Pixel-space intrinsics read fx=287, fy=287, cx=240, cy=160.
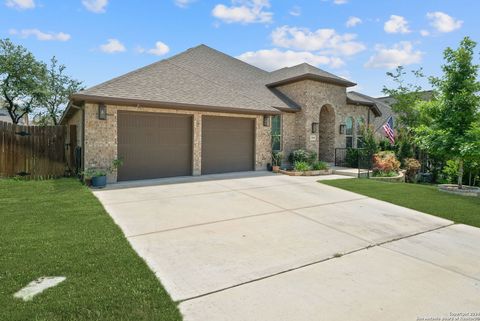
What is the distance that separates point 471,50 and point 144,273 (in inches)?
Result: 445

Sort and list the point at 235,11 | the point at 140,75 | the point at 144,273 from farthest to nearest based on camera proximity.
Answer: the point at 235,11
the point at 140,75
the point at 144,273

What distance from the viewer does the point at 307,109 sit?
47.7 feet

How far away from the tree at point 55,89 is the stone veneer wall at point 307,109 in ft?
79.5

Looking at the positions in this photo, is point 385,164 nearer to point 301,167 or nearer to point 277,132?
point 301,167

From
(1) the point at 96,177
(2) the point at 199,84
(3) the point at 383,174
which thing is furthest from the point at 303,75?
(1) the point at 96,177

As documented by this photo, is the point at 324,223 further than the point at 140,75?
No

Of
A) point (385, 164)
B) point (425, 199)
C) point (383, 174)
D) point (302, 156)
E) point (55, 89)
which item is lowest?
point (425, 199)

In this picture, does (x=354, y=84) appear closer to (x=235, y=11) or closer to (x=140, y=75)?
(x=235, y=11)

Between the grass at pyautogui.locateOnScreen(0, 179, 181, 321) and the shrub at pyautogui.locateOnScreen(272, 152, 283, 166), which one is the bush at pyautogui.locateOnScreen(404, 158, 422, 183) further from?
the grass at pyautogui.locateOnScreen(0, 179, 181, 321)

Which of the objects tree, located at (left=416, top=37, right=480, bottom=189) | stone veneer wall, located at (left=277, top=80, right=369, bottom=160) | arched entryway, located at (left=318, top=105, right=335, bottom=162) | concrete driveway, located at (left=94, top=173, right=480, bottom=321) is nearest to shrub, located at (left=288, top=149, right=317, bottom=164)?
stone veneer wall, located at (left=277, top=80, right=369, bottom=160)

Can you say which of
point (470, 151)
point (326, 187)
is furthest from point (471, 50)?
point (326, 187)

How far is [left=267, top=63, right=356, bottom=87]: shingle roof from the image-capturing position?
47.3 ft

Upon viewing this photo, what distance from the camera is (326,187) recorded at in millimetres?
9648

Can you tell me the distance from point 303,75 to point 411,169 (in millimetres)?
6800
